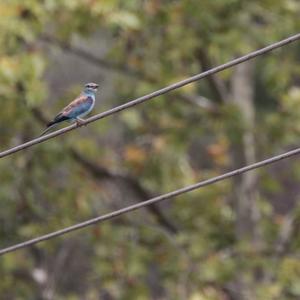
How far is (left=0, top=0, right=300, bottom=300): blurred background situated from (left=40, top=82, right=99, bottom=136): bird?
3.27 meters

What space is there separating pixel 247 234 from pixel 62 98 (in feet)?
9.23

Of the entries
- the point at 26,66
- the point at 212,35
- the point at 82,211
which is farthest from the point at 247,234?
the point at 26,66

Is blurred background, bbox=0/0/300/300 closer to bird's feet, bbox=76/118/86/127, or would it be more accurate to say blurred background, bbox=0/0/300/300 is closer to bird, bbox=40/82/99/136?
bird, bbox=40/82/99/136

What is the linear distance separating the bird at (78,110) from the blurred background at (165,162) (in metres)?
3.27

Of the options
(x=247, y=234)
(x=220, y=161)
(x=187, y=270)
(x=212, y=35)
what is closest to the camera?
(x=212, y=35)

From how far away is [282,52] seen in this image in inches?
517

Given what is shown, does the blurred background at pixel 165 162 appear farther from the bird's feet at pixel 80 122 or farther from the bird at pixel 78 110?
the bird's feet at pixel 80 122

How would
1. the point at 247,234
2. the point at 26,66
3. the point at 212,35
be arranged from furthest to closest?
the point at 247,234, the point at 212,35, the point at 26,66

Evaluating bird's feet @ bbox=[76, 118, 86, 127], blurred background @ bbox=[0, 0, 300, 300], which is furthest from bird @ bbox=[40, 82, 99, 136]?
blurred background @ bbox=[0, 0, 300, 300]

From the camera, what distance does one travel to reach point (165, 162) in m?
13.4

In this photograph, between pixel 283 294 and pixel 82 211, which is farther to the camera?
pixel 82 211

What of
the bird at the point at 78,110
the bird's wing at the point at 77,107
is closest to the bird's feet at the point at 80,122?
the bird at the point at 78,110

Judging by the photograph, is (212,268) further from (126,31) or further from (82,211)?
(126,31)

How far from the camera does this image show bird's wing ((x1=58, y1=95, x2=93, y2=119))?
7.01m
